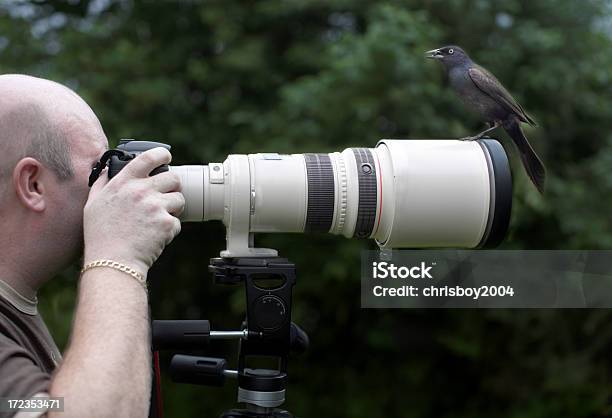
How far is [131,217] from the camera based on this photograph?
1276 mm

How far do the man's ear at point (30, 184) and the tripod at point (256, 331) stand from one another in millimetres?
390

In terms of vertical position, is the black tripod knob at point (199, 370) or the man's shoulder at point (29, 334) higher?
the man's shoulder at point (29, 334)

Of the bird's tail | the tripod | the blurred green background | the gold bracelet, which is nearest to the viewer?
the gold bracelet

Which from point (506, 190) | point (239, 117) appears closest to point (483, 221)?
point (506, 190)

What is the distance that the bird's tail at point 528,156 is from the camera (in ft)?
5.61

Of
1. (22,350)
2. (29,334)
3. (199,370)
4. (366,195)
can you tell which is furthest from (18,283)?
(366,195)

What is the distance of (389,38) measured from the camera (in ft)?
12.1

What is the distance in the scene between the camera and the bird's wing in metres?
1.76

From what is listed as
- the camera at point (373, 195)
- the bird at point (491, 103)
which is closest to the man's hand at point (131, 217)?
the camera at point (373, 195)

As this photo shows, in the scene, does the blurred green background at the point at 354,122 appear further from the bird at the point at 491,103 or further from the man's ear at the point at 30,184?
the man's ear at the point at 30,184

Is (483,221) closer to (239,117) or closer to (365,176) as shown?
(365,176)

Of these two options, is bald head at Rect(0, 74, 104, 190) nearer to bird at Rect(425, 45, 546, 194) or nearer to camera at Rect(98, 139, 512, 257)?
camera at Rect(98, 139, 512, 257)

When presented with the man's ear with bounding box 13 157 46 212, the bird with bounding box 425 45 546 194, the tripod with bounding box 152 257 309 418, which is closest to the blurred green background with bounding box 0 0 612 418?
the bird with bounding box 425 45 546 194

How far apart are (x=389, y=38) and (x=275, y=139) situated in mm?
869
